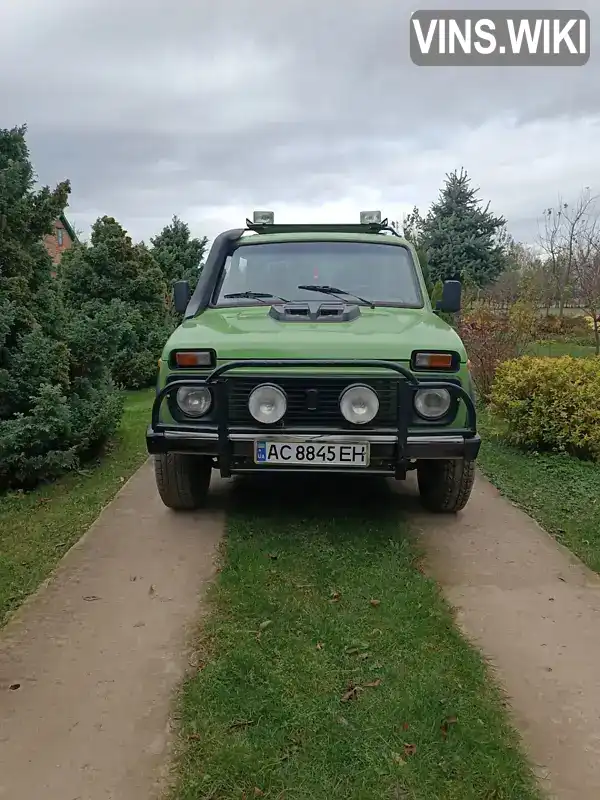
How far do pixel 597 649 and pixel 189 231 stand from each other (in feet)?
59.2

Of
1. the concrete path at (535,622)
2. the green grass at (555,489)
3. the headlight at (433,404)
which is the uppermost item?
the headlight at (433,404)

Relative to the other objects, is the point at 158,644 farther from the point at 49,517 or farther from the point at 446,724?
the point at 49,517

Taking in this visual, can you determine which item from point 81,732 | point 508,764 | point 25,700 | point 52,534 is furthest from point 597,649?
point 52,534

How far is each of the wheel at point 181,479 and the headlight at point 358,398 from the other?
44.2 inches

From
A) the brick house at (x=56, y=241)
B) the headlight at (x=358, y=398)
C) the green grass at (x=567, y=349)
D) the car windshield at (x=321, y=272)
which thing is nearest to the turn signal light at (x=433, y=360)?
the headlight at (x=358, y=398)

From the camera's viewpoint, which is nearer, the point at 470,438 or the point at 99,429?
the point at 470,438

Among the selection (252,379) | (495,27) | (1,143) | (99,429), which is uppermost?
(495,27)

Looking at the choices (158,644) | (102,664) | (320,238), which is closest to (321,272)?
Result: (320,238)

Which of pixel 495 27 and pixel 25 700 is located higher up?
pixel 495 27

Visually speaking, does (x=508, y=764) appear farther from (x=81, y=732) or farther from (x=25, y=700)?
(x=25, y=700)

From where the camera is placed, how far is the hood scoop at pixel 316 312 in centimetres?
434

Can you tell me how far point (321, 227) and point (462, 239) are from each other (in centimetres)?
1587

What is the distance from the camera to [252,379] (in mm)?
3867

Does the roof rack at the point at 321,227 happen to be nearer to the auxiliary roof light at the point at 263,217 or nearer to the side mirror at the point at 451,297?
the auxiliary roof light at the point at 263,217
